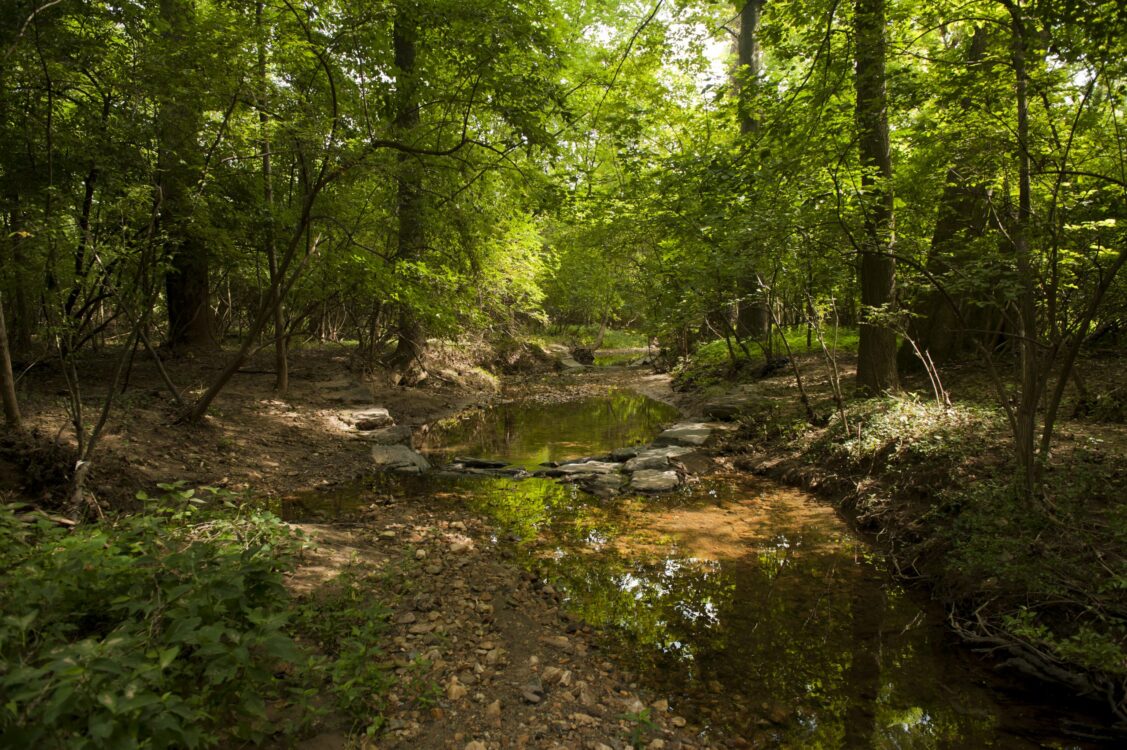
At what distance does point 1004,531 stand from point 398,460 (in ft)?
25.3

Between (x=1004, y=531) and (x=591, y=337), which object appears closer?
(x=1004, y=531)

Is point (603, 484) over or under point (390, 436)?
under

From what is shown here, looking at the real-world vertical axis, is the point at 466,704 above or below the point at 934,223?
below

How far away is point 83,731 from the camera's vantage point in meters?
1.92

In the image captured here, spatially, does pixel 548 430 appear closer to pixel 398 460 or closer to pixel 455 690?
pixel 398 460

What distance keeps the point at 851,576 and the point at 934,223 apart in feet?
24.4

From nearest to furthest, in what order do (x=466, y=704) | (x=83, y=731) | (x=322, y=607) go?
(x=83, y=731), (x=466, y=704), (x=322, y=607)

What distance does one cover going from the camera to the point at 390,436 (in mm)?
10320

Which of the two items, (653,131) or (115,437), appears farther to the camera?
(653,131)

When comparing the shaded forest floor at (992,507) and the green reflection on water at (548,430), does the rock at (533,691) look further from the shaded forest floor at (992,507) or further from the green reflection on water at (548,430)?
the green reflection on water at (548,430)

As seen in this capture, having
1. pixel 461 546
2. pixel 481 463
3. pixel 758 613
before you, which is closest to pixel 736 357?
pixel 481 463

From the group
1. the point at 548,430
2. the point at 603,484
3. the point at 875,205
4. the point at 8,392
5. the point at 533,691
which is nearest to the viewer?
the point at 533,691

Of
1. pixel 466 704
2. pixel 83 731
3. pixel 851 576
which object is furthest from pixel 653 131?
pixel 83 731

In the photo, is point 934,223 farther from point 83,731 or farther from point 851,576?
point 83,731
